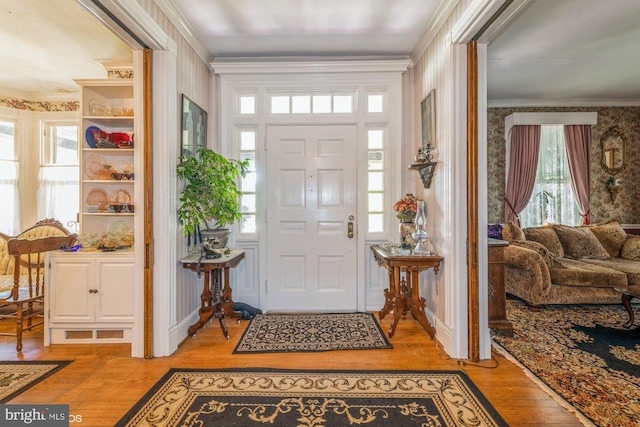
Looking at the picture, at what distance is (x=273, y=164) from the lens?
366 centimetres

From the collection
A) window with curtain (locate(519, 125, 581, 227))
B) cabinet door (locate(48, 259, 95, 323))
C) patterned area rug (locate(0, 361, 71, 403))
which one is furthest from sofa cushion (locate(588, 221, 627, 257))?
patterned area rug (locate(0, 361, 71, 403))

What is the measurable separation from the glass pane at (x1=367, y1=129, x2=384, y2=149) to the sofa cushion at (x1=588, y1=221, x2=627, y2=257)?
11.5 ft

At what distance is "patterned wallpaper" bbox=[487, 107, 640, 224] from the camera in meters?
5.22

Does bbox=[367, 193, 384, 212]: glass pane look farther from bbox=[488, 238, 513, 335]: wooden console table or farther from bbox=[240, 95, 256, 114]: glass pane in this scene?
bbox=[240, 95, 256, 114]: glass pane

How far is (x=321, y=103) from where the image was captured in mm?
3680

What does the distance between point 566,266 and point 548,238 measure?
0.56 m

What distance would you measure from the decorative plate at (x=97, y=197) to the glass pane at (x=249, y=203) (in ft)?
4.62

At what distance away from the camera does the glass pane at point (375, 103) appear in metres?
3.67

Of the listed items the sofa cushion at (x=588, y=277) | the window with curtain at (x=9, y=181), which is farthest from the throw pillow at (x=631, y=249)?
the window with curtain at (x=9, y=181)

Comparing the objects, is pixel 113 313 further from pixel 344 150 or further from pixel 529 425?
pixel 529 425

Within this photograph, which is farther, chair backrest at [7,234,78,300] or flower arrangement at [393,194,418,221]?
flower arrangement at [393,194,418,221]

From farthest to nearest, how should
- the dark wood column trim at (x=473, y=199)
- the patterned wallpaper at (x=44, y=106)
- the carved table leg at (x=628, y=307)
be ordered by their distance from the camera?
the patterned wallpaper at (x=44, y=106), the carved table leg at (x=628, y=307), the dark wood column trim at (x=473, y=199)

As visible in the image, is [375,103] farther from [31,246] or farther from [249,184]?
[31,246]

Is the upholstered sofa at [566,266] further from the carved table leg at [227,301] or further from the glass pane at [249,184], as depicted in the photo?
the carved table leg at [227,301]
